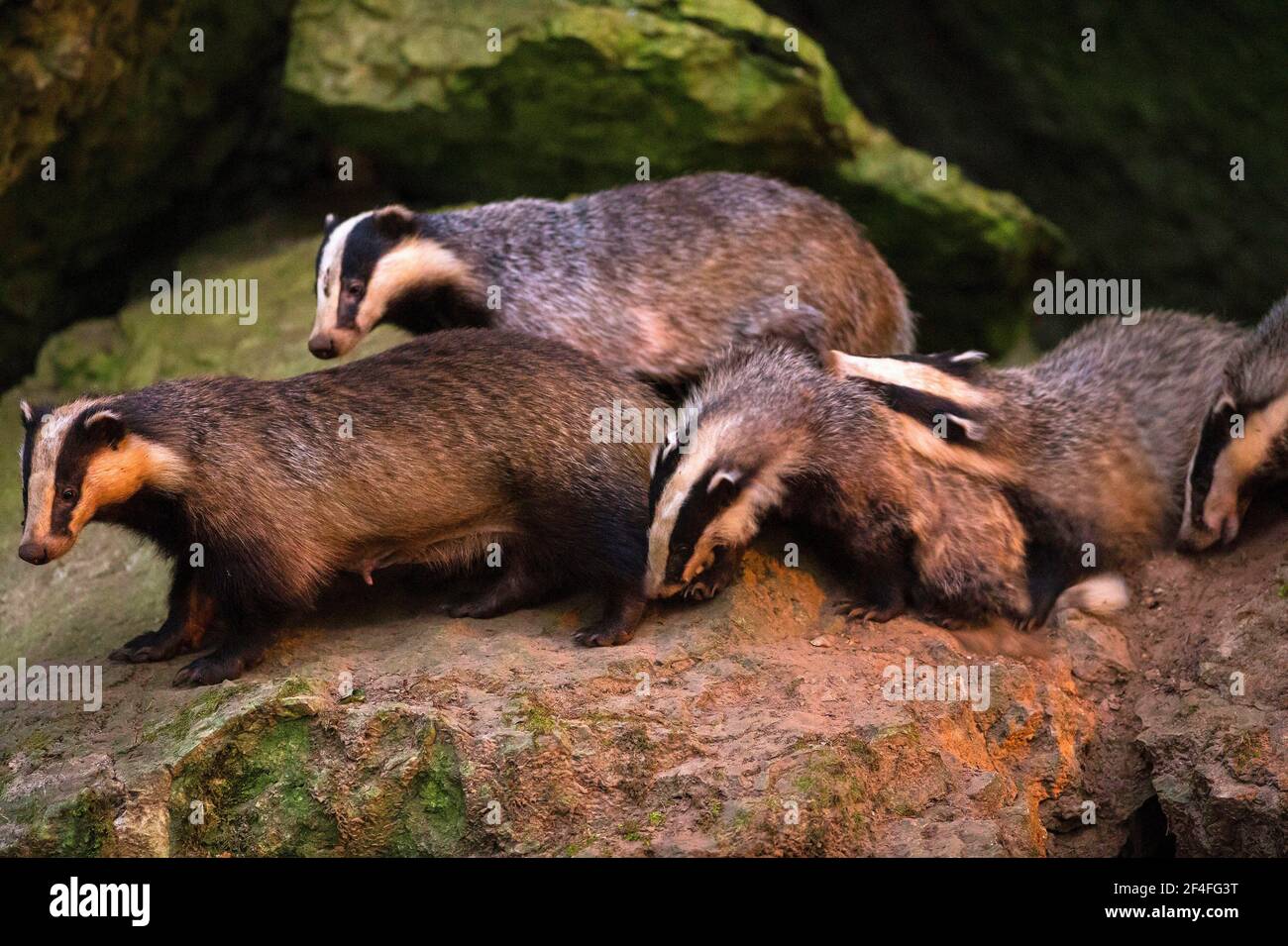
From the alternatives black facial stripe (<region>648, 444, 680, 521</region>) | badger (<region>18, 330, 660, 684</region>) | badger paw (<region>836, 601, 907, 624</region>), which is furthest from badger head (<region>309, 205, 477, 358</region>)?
badger paw (<region>836, 601, 907, 624</region>)

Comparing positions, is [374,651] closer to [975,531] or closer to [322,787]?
[322,787]

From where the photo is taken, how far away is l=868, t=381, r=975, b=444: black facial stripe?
616 centimetres

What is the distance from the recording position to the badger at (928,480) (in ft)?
19.1

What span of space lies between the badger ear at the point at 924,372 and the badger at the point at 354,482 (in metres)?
0.87

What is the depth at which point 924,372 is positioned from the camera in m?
6.38

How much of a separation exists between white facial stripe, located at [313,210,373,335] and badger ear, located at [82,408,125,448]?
1268mm

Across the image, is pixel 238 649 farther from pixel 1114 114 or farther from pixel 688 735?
pixel 1114 114

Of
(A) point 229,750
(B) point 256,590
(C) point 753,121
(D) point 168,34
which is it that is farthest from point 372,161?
(A) point 229,750

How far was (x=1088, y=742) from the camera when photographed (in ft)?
18.8

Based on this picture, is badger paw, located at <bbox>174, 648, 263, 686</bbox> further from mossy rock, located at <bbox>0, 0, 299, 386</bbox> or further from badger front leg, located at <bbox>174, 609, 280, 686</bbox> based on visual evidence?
mossy rock, located at <bbox>0, 0, 299, 386</bbox>

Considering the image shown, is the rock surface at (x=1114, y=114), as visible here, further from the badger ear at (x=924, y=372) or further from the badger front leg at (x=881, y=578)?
the badger front leg at (x=881, y=578)

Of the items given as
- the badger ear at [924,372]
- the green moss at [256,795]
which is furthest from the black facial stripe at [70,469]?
the badger ear at [924,372]

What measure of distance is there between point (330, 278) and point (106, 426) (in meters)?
1.46

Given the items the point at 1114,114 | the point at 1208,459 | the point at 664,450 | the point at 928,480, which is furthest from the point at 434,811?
the point at 1114,114
